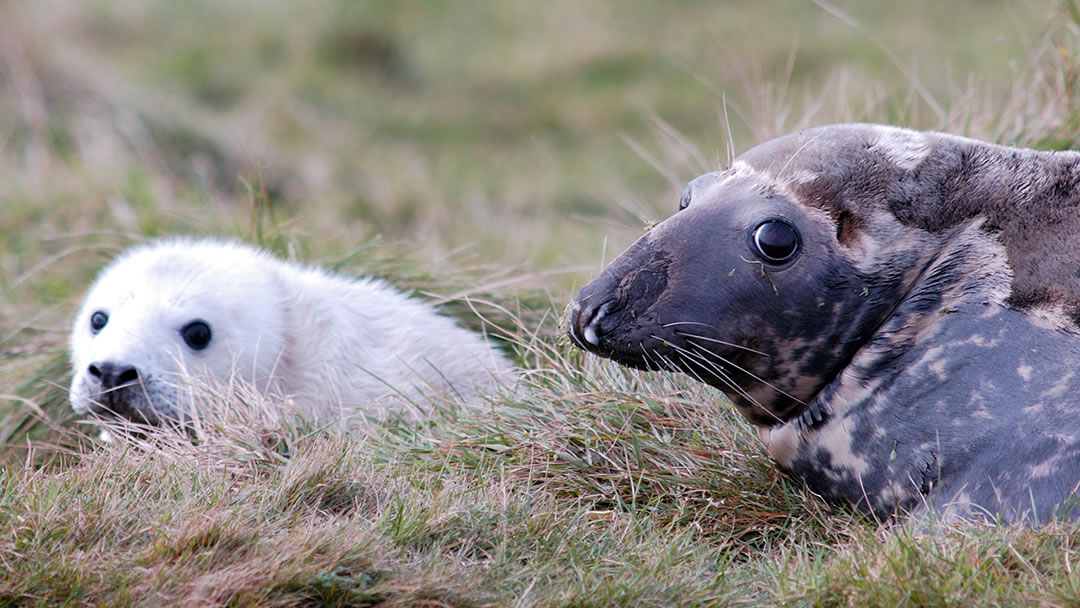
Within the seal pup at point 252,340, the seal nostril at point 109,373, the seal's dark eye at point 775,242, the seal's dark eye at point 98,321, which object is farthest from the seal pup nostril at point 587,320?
the seal's dark eye at point 98,321

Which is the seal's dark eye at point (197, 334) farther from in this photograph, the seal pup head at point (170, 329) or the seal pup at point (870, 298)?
the seal pup at point (870, 298)

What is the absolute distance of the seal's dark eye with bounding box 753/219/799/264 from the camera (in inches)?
121

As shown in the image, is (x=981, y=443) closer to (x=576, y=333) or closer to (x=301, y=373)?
(x=576, y=333)

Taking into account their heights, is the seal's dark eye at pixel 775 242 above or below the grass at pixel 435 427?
above

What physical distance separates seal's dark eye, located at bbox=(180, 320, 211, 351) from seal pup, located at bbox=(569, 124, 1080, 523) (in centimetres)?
189

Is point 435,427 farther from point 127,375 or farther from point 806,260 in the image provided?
point 806,260

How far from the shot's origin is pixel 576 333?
3.13 m

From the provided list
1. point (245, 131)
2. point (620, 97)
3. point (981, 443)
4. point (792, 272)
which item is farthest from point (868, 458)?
point (620, 97)

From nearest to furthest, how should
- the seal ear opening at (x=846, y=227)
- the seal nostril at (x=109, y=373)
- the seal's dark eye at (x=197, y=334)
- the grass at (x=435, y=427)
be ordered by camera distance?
1. the grass at (x=435, y=427)
2. the seal ear opening at (x=846, y=227)
3. the seal nostril at (x=109, y=373)
4. the seal's dark eye at (x=197, y=334)

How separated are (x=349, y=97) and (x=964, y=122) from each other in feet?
29.3

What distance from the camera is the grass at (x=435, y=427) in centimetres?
262

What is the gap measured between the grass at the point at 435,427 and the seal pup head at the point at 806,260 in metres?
0.43

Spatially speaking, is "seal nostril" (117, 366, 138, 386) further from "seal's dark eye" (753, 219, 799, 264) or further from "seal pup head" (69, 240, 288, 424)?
"seal's dark eye" (753, 219, 799, 264)

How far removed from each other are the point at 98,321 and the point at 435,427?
1527mm
